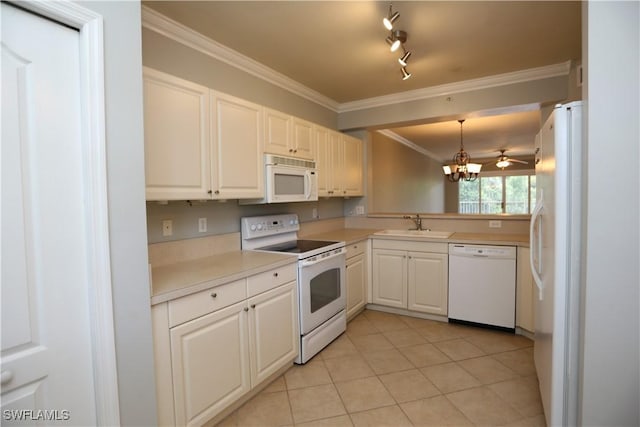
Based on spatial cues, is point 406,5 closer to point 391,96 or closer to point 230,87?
point 230,87

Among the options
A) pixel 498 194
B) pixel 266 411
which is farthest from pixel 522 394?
pixel 498 194

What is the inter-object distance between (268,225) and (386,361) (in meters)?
1.49

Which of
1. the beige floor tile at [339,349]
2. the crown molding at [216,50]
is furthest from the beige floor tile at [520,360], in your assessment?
the crown molding at [216,50]

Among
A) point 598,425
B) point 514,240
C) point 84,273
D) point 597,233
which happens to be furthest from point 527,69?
point 84,273

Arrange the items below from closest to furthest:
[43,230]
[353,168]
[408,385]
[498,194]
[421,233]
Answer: [43,230] < [408,385] < [421,233] < [353,168] < [498,194]

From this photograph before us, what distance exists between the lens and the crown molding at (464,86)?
3.04 meters

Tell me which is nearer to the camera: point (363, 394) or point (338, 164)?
point (363, 394)

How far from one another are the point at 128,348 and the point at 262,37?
215 cm

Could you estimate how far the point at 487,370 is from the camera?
250 centimetres

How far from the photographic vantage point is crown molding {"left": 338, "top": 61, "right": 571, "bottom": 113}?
304cm

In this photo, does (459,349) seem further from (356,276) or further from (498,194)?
(498,194)

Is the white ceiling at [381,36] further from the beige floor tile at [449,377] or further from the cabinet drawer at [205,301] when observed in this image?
the beige floor tile at [449,377]

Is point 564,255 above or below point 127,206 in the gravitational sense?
below

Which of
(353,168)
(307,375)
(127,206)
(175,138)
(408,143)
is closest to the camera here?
(127,206)
